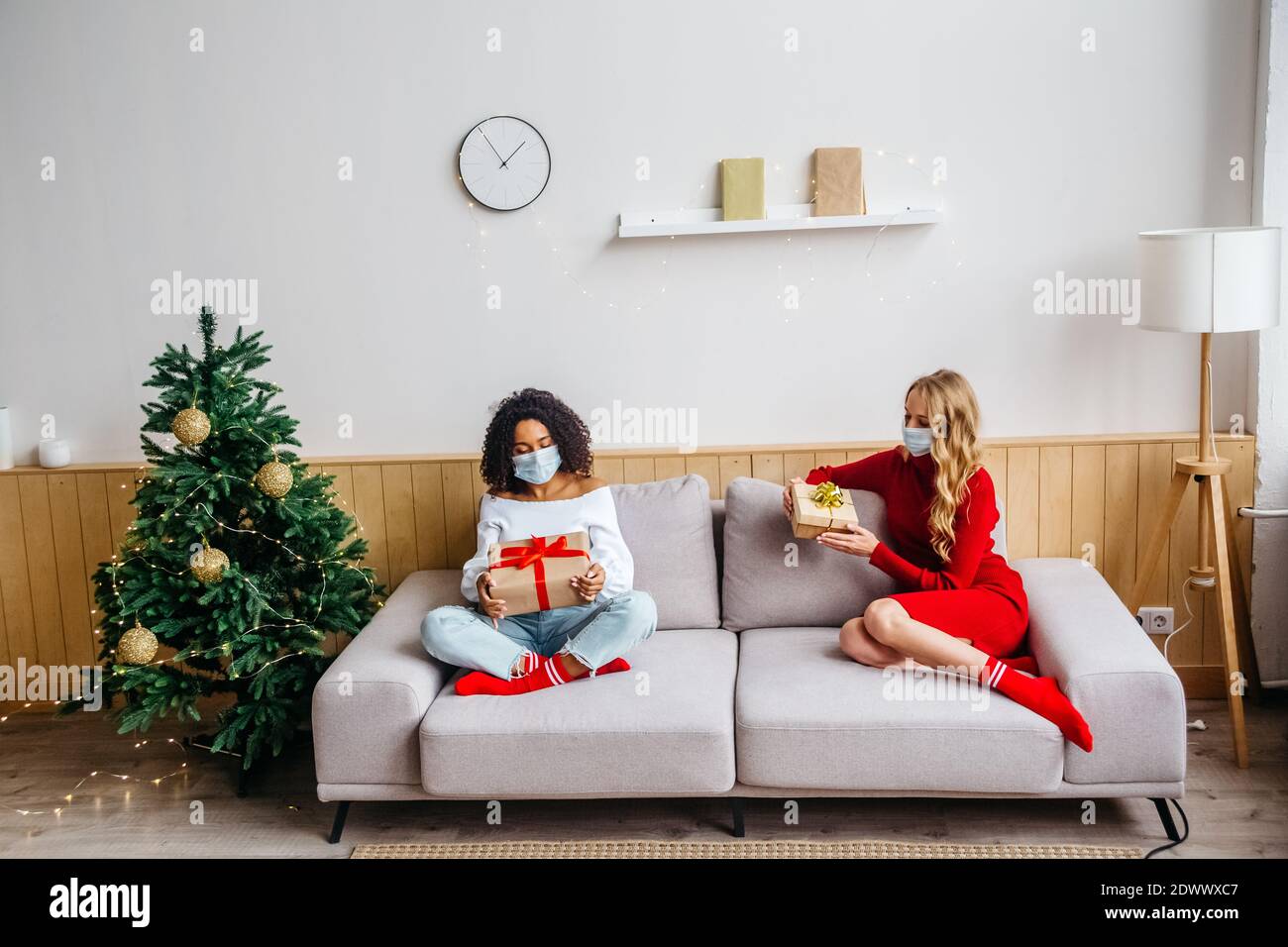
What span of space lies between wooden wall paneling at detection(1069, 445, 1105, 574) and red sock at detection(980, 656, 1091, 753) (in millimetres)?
906

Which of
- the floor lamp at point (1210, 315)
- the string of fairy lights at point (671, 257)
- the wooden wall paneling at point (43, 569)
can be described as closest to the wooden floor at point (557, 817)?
the floor lamp at point (1210, 315)

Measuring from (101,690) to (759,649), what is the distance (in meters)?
2.23

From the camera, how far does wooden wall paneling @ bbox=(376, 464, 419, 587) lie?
367 centimetres

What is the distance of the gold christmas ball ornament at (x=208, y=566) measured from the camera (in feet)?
9.96

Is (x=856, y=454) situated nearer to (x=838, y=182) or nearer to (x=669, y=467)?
(x=669, y=467)

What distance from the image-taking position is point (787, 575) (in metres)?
3.28

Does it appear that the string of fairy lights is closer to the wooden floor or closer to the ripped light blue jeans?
the ripped light blue jeans

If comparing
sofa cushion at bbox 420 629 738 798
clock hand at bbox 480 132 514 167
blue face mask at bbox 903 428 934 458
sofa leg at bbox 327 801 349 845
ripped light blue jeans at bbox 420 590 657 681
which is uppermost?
clock hand at bbox 480 132 514 167

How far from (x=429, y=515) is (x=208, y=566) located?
2.64 feet

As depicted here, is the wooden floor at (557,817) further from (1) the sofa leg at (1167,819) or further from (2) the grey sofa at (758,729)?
(2) the grey sofa at (758,729)

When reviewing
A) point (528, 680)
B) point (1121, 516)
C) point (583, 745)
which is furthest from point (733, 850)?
point (1121, 516)

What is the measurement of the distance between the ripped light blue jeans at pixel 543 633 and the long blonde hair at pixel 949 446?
0.80 m

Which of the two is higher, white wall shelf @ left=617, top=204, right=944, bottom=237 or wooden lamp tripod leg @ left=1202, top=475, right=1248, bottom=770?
white wall shelf @ left=617, top=204, right=944, bottom=237

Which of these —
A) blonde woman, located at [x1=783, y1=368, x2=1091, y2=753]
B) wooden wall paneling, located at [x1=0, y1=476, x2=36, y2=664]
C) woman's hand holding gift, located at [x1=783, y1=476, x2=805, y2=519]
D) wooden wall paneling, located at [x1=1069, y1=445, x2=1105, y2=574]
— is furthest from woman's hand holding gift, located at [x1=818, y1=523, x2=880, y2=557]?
wooden wall paneling, located at [x1=0, y1=476, x2=36, y2=664]
